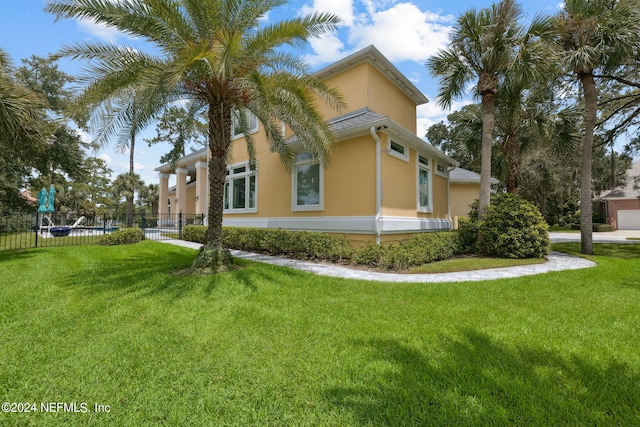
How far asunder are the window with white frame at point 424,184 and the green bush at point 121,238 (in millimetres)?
12835

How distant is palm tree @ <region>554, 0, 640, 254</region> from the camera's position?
10.0 metres

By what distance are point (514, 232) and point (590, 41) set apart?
804 centimetres

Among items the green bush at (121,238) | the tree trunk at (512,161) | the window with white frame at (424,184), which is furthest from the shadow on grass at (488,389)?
the green bush at (121,238)

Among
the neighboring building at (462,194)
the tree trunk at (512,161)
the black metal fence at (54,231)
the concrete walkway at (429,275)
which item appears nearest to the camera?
the concrete walkway at (429,275)

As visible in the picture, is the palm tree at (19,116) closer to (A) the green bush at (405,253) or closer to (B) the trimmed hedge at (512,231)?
(A) the green bush at (405,253)

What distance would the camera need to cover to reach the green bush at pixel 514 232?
9.40 meters

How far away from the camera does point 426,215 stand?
11.9 metres

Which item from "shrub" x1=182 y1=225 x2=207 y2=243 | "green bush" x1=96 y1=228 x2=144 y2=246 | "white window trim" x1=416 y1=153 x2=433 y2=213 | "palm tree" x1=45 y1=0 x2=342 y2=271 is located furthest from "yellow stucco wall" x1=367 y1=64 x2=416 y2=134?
"green bush" x1=96 y1=228 x2=144 y2=246

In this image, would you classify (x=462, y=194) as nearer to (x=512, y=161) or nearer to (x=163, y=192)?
(x=512, y=161)

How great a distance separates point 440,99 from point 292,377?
1234cm

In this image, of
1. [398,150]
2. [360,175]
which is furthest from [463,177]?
[360,175]

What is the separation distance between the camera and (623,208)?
101ft

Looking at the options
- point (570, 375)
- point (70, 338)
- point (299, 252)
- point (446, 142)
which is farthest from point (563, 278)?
point (446, 142)

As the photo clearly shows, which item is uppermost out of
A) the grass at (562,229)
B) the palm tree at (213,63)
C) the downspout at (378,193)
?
the palm tree at (213,63)
